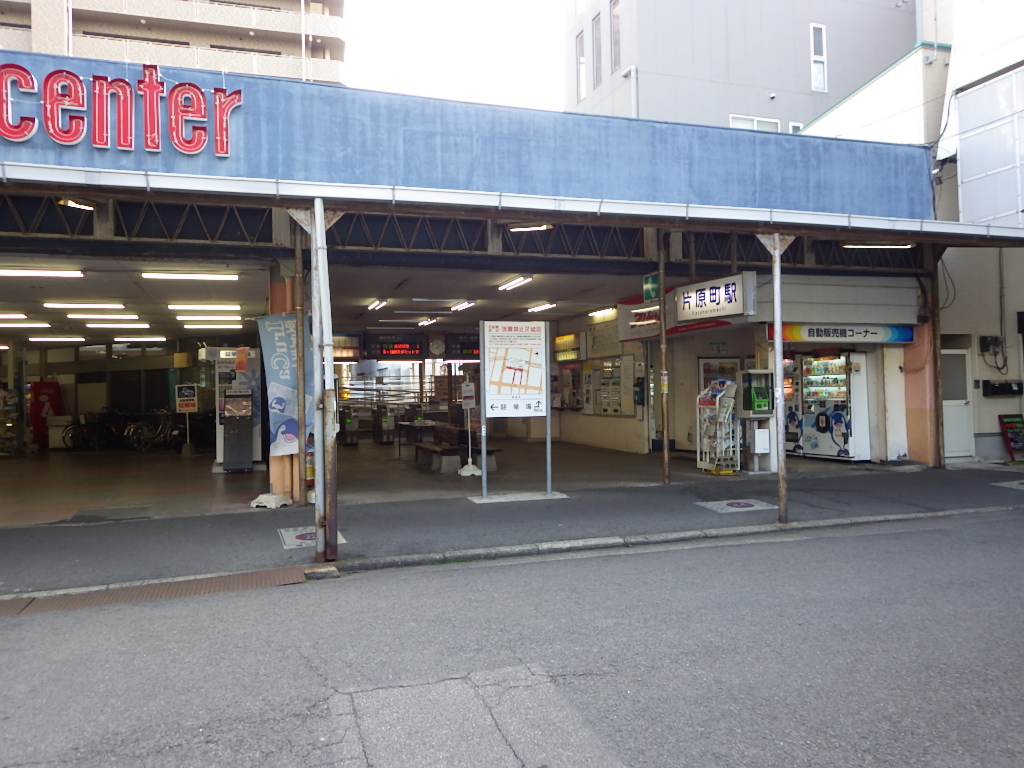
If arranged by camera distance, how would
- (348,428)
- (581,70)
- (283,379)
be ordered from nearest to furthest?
1. (283,379)
2. (348,428)
3. (581,70)

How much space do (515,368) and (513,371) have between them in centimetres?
6

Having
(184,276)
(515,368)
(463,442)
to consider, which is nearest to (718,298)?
(515,368)

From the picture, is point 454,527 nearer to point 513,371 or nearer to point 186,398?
point 513,371

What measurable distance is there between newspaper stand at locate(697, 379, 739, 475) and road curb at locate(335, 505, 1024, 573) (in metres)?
4.11

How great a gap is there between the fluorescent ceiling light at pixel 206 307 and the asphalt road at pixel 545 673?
979 centimetres

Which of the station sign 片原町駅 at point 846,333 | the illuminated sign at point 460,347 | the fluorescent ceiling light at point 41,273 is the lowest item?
the station sign 片原町駅 at point 846,333

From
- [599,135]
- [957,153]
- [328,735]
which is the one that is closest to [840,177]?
[957,153]

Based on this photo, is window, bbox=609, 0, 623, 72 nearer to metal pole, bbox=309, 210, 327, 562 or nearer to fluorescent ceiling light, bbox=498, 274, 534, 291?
fluorescent ceiling light, bbox=498, 274, 534, 291

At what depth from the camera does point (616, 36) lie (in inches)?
833

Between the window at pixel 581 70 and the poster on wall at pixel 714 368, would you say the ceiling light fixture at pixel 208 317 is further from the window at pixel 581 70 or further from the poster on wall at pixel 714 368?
the window at pixel 581 70

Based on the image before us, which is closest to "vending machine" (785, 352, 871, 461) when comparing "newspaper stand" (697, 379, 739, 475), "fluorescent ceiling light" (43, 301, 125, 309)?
"newspaper stand" (697, 379, 739, 475)

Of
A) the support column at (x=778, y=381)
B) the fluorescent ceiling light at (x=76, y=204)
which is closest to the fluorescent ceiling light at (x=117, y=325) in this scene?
the fluorescent ceiling light at (x=76, y=204)

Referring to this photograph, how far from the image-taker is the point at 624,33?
66.7ft

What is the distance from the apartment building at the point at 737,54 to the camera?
65.9 feet
